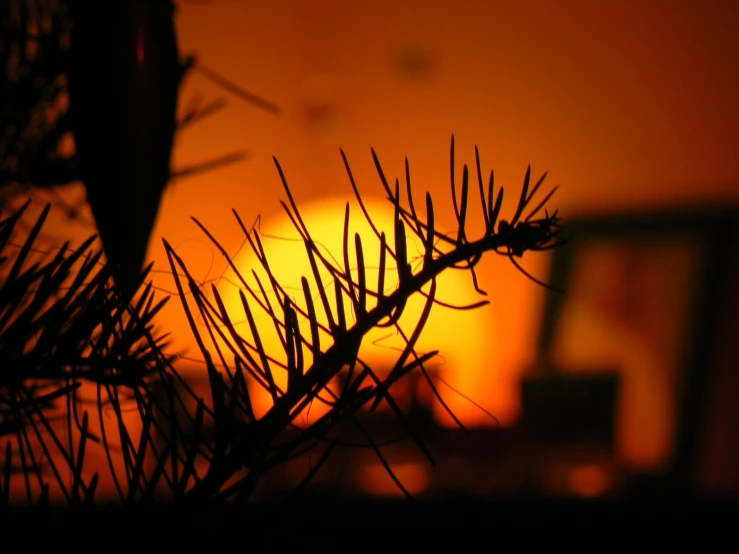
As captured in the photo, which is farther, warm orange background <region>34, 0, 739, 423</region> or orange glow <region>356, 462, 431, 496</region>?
warm orange background <region>34, 0, 739, 423</region>

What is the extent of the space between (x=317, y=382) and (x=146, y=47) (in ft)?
0.43

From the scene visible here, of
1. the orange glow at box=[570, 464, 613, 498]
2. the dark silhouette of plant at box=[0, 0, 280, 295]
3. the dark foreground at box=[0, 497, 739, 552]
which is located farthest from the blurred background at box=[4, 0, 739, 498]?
the dark silhouette of plant at box=[0, 0, 280, 295]

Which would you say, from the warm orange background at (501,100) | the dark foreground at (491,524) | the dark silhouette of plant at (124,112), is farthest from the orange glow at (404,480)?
the dark silhouette of plant at (124,112)

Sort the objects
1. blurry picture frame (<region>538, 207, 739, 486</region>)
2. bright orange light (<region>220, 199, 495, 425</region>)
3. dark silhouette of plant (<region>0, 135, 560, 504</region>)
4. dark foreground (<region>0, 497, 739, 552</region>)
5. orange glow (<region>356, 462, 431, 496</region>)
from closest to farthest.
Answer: dark silhouette of plant (<region>0, 135, 560, 504</region>) < dark foreground (<region>0, 497, 739, 552</region>) < bright orange light (<region>220, 199, 495, 425</region>) < orange glow (<region>356, 462, 431, 496</region>) < blurry picture frame (<region>538, 207, 739, 486</region>)

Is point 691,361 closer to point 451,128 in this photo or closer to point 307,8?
point 451,128

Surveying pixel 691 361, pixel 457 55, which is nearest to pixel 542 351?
pixel 691 361

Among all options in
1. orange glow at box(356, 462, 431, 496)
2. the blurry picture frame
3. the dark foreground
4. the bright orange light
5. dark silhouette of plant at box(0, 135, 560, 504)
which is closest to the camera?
dark silhouette of plant at box(0, 135, 560, 504)

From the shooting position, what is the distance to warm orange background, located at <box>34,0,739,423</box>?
1.17 m

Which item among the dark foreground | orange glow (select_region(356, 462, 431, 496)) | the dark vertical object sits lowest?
orange glow (select_region(356, 462, 431, 496))

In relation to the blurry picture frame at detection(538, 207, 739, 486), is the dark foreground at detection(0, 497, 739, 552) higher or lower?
lower

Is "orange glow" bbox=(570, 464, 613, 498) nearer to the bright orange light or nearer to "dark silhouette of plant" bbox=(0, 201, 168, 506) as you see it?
the bright orange light

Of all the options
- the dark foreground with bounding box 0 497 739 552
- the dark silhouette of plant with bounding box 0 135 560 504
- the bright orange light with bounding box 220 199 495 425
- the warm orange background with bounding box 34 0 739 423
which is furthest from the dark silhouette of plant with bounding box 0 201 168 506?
the warm orange background with bounding box 34 0 739 423

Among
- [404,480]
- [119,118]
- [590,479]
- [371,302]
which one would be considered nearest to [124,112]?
[119,118]

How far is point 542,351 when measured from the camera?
1.22 m
